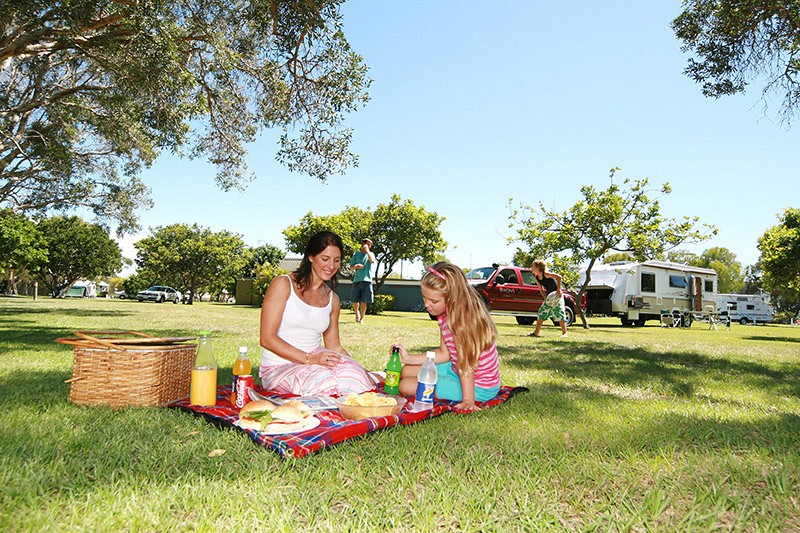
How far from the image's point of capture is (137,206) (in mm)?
19047

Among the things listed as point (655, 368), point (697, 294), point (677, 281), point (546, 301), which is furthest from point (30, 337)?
point (697, 294)

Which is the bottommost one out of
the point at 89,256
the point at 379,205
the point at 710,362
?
the point at 710,362

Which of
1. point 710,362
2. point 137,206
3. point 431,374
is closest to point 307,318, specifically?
point 431,374

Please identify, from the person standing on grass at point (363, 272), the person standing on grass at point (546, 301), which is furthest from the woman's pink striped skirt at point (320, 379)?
the person standing on grass at point (546, 301)

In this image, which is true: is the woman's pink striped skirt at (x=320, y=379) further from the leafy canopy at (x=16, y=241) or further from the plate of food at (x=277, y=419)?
the leafy canopy at (x=16, y=241)

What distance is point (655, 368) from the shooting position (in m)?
6.02

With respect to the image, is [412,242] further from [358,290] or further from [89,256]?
[89,256]

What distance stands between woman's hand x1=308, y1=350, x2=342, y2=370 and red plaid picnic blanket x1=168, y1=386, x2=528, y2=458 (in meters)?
0.33

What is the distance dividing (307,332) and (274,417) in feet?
3.80

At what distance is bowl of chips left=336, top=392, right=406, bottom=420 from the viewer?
2924 mm

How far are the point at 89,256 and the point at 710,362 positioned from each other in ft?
160

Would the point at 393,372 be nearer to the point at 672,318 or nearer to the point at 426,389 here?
the point at 426,389

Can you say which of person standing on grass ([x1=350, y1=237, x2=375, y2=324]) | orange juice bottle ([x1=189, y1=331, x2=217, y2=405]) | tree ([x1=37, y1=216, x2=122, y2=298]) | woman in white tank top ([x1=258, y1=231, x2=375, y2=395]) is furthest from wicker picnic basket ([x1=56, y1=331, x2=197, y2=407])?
tree ([x1=37, y1=216, x2=122, y2=298])

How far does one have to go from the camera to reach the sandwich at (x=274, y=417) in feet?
8.56
